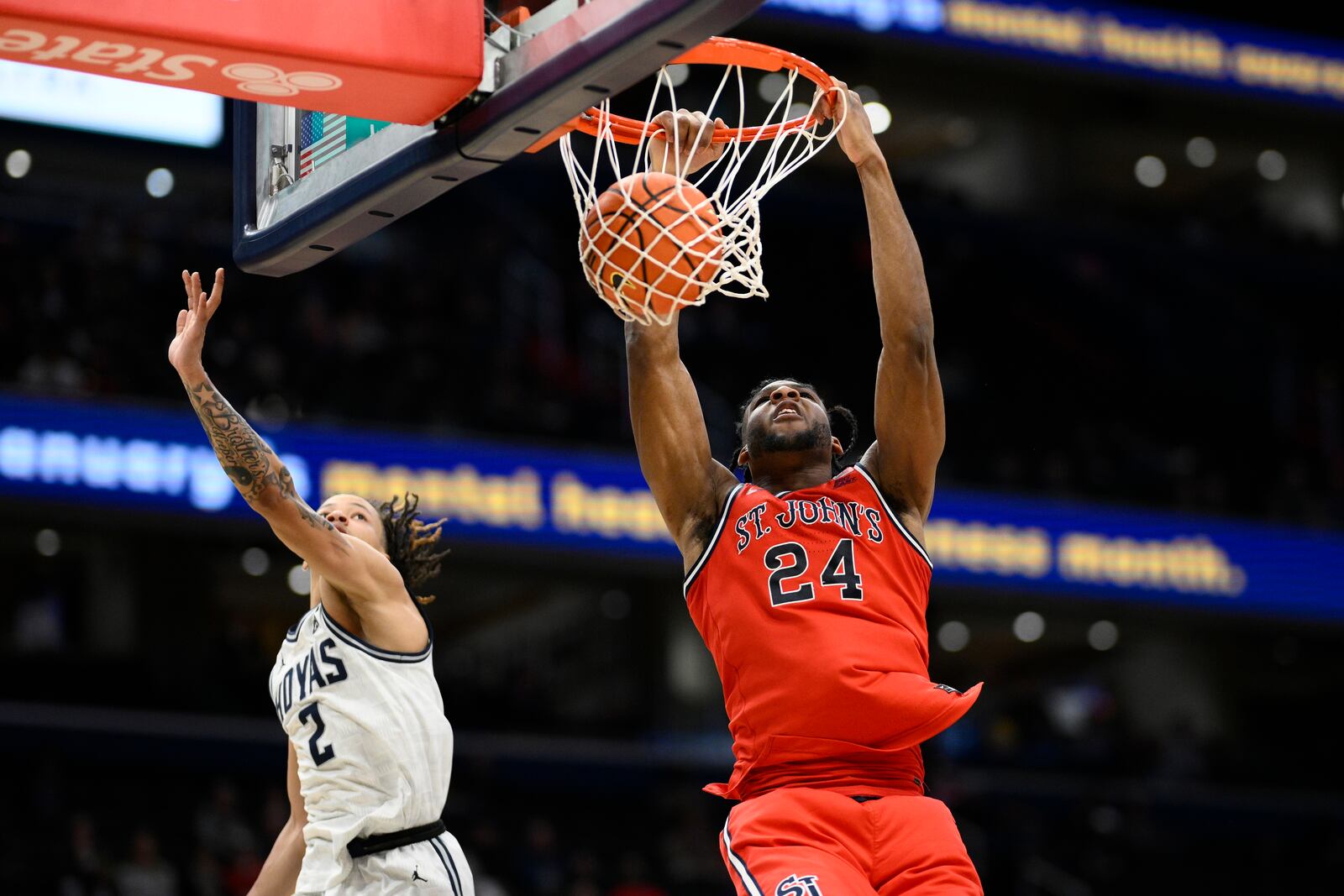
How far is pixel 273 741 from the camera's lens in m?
13.8

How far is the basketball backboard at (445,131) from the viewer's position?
351 cm

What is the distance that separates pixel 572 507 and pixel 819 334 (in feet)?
16.6

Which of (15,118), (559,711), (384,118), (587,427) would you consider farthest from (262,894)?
(559,711)

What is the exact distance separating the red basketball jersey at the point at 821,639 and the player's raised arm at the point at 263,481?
1.00 metres

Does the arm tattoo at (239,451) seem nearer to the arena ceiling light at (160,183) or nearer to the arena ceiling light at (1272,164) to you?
the arena ceiling light at (160,183)

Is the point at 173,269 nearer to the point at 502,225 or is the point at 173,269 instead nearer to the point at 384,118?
the point at 502,225

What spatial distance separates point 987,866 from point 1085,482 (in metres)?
4.31

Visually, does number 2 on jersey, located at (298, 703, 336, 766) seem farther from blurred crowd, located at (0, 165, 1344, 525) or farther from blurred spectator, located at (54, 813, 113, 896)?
blurred crowd, located at (0, 165, 1344, 525)

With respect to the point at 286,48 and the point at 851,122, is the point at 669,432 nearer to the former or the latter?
the point at 851,122

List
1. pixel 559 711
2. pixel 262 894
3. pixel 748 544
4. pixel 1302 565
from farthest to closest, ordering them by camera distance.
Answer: pixel 559 711 → pixel 1302 565 → pixel 262 894 → pixel 748 544

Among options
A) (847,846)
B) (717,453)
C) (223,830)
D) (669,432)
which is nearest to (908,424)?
(669,432)

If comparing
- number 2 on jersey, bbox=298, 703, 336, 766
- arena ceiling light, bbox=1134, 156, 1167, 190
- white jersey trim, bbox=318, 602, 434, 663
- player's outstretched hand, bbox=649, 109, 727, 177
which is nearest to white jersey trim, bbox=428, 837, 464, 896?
number 2 on jersey, bbox=298, 703, 336, 766

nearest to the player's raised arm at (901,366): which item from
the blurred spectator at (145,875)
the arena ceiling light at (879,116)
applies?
the blurred spectator at (145,875)

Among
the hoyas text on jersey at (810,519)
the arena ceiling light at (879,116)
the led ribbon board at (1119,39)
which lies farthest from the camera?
the arena ceiling light at (879,116)
